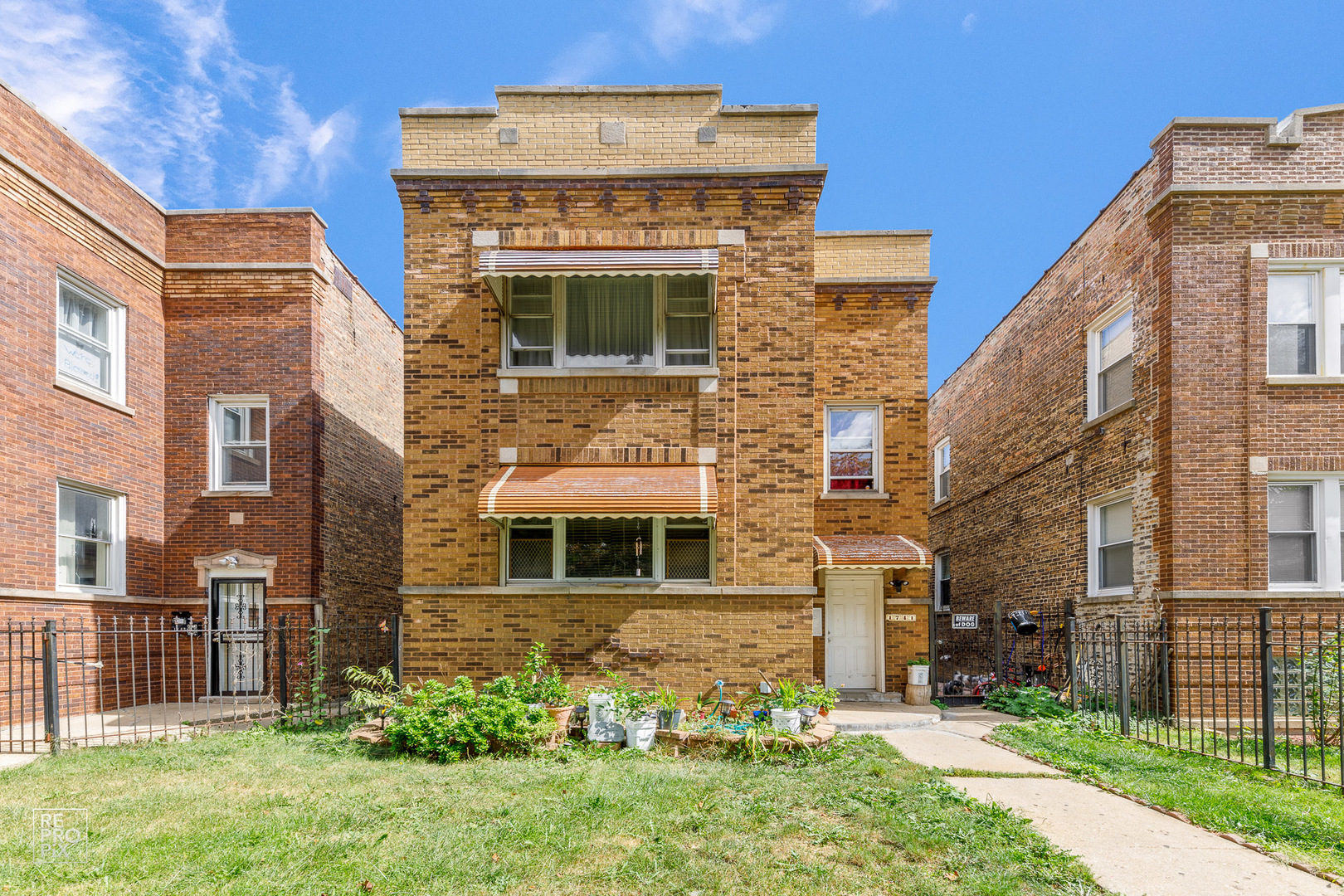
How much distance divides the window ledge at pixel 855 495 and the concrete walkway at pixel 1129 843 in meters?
6.10

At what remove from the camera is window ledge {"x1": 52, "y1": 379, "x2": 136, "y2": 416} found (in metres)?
12.5

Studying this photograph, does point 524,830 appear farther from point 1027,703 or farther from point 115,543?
point 115,543

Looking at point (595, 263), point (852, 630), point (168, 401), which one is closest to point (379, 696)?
point (595, 263)

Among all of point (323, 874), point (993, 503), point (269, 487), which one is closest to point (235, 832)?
point (323, 874)

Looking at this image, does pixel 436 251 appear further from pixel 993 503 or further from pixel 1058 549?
pixel 993 503

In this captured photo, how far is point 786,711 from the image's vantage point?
940 cm

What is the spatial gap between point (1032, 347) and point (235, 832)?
16471 mm

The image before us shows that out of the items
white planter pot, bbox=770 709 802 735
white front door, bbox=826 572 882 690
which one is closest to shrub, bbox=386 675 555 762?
white planter pot, bbox=770 709 802 735

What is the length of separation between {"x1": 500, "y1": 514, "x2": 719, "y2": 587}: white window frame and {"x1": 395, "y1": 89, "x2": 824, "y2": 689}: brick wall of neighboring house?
0.13 meters

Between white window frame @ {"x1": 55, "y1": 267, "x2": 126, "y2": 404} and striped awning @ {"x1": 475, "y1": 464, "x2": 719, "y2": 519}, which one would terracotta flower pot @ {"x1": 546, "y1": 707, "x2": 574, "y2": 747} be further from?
white window frame @ {"x1": 55, "y1": 267, "x2": 126, "y2": 404}

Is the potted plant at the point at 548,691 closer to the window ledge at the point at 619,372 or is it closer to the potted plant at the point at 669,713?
the potted plant at the point at 669,713

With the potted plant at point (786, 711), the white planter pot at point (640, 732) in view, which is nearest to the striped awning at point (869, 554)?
the potted plant at point (786, 711)

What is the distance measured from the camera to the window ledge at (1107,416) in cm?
1309

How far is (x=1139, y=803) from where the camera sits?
24.6 feet
